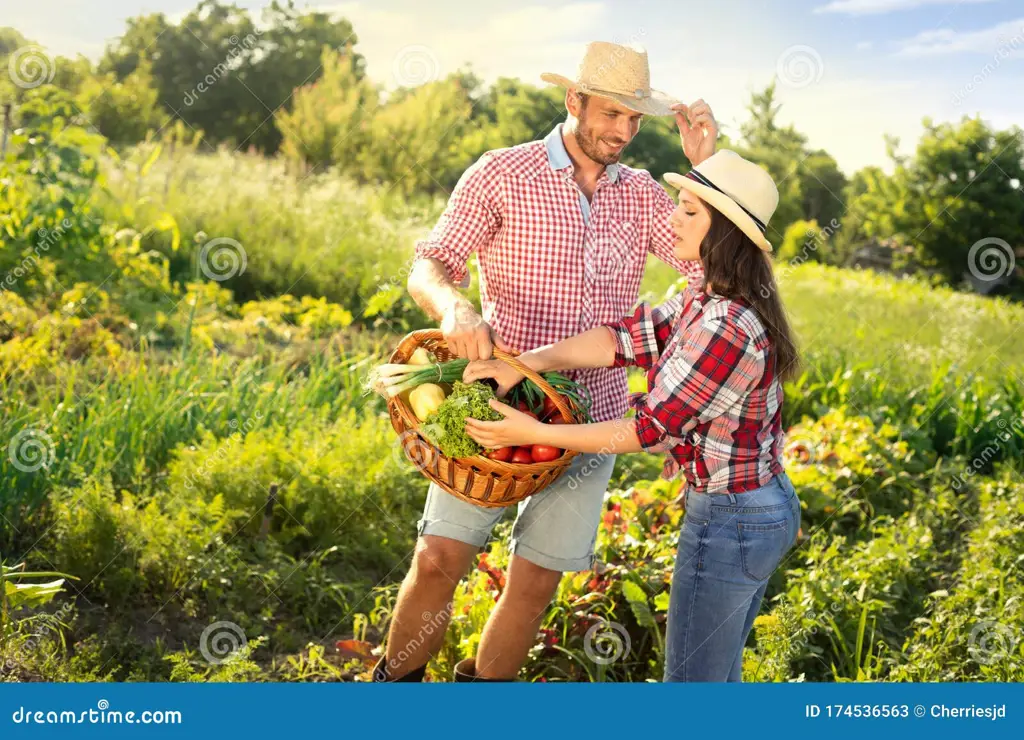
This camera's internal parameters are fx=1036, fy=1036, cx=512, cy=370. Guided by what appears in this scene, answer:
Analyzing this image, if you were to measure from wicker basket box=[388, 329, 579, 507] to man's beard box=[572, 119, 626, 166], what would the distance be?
750 mm

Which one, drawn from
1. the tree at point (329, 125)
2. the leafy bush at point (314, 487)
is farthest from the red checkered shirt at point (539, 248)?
the tree at point (329, 125)

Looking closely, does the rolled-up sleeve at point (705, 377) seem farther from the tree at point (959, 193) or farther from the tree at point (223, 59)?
the tree at point (223, 59)

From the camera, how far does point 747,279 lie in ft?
8.22

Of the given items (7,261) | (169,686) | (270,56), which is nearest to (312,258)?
(7,261)

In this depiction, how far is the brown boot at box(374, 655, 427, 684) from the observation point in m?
3.09

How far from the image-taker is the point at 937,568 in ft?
14.7

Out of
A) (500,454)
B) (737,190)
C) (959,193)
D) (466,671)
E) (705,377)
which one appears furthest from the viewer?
(959,193)

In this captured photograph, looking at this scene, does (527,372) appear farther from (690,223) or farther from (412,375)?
(690,223)

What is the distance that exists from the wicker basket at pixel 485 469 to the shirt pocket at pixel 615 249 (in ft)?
1.86

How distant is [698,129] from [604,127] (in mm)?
303

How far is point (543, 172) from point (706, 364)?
916mm

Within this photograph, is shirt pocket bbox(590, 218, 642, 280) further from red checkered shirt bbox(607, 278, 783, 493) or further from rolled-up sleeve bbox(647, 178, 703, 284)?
red checkered shirt bbox(607, 278, 783, 493)

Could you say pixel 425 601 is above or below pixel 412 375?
below

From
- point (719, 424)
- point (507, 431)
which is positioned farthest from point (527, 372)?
point (719, 424)
